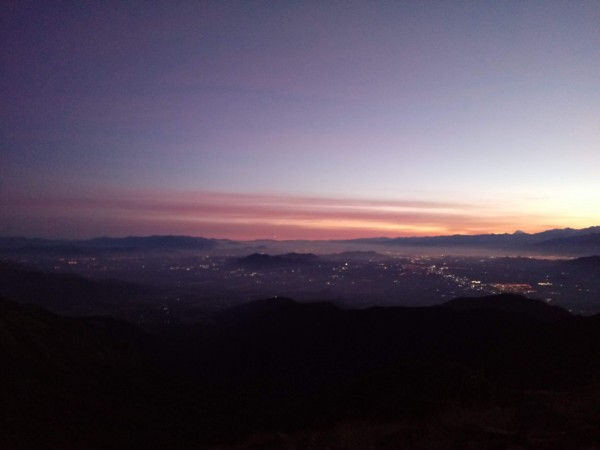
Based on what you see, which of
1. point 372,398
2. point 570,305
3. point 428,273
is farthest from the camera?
point 428,273

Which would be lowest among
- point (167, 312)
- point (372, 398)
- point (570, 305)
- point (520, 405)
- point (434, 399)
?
point (167, 312)

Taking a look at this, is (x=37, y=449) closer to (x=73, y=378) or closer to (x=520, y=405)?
(x=73, y=378)

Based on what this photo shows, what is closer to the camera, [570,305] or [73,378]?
[73,378]

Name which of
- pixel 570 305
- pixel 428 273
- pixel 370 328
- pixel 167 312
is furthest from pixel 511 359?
pixel 428 273

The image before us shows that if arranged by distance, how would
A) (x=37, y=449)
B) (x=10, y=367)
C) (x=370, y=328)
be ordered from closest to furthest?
(x=37, y=449)
(x=10, y=367)
(x=370, y=328)

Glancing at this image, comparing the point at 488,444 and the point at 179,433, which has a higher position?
the point at 488,444

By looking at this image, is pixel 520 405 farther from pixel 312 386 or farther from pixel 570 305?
pixel 570 305

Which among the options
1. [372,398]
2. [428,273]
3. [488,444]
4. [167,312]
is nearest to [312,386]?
[372,398]
